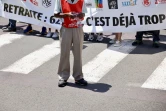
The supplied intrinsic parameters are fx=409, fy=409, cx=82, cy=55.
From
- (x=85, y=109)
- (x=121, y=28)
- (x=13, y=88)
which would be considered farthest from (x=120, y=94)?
(x=121, y=28)

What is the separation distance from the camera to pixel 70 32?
7852mm

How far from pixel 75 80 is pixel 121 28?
329 centimetres

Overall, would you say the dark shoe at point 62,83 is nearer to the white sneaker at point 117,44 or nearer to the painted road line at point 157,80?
the painted road line at point 157,80

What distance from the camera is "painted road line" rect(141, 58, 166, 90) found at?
800 centimetres

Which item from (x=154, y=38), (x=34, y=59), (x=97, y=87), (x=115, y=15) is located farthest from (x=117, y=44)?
(x=97, y=87)

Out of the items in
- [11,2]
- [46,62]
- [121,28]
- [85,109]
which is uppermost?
[11,2]

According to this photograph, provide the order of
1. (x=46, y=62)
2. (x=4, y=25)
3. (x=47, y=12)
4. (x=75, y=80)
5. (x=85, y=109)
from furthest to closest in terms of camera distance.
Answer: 1. (x=4, y=25)
2. (x=47, y=12)
3. (x=46, y=62)
4. (x=75, y=80)
5. (x=85, y=109)

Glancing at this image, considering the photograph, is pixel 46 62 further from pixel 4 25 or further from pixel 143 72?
pixel 4 25

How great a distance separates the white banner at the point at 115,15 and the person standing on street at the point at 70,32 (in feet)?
10.2

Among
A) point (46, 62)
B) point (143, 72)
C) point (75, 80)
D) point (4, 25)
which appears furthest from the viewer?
point (4, 25)

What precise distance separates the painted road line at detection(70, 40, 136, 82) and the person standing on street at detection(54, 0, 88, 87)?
0.54 metres

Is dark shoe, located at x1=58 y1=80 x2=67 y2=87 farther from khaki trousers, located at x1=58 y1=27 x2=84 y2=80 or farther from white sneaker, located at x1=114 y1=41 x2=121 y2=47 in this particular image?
white sneaker, located at x1=114 y1=41 x2=121 y2=47

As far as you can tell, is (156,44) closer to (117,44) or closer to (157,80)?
(117,44)

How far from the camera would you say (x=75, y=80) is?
820cm
